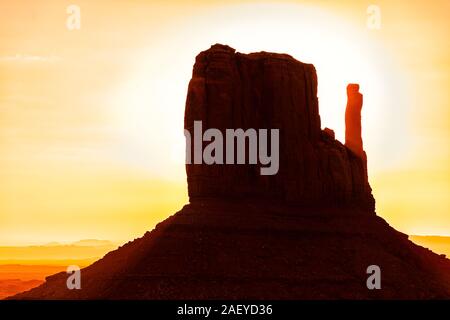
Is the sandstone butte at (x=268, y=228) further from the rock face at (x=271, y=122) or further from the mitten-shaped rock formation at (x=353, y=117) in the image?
the mitten-shaped rock formation at (x=353, y=117)

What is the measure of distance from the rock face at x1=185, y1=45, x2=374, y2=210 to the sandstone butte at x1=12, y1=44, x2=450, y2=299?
5.3 inches

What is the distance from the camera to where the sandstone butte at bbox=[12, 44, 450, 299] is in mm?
89625

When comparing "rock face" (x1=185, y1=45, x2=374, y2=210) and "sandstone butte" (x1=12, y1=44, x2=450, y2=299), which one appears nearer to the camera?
"sandstone butte" (x1=12, y1=44, x2=450, y2=299)

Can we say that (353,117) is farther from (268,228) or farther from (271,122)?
(268,228)

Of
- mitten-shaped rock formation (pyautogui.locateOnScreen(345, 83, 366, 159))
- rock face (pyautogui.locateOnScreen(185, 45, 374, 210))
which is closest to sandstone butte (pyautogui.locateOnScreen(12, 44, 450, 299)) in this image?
rock face (pyautogui.locateOnScreen(185, 45, 374, 210))

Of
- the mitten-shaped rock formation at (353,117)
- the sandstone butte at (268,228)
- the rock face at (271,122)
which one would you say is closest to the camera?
the sandstone butte at (268,228)

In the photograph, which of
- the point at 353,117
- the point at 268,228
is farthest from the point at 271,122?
the point at 353,117

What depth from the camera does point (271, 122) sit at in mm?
108688

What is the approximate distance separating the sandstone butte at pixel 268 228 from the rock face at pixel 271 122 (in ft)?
0.44

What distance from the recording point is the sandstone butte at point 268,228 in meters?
89.6

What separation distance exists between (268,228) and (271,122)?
16.0 meters

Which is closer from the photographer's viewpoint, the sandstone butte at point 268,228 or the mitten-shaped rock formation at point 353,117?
the sandstone butte at point 268,228

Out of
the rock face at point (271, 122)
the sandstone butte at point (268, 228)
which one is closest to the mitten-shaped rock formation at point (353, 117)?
the sandstone butte at point (268, 228)

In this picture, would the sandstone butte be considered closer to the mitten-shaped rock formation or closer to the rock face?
the rock face
